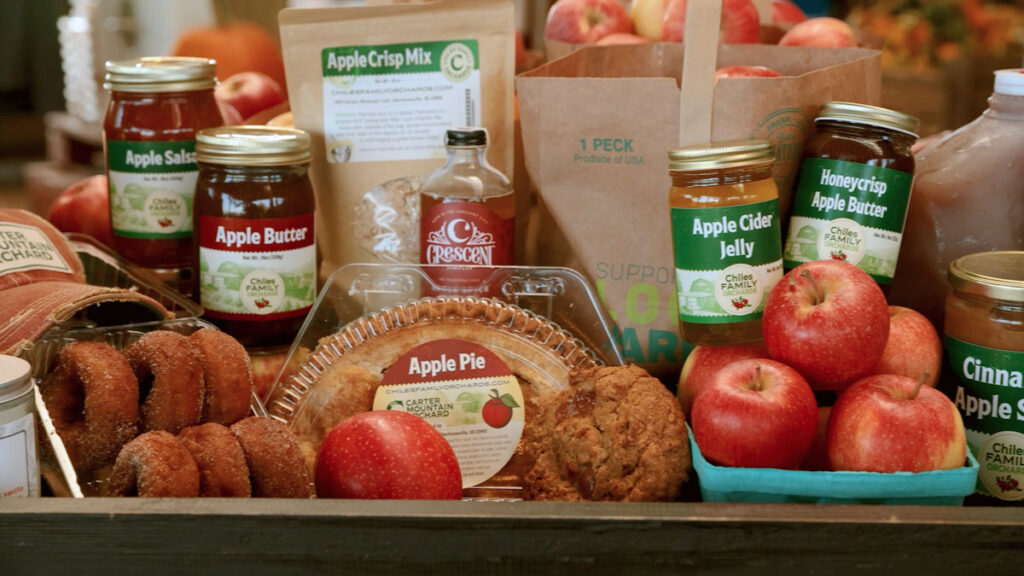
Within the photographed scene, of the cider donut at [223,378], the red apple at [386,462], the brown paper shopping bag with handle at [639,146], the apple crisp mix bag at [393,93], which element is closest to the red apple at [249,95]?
the apple crisp mix bag at [393,93]

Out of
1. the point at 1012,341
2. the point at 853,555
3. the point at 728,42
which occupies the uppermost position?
the point at 728,42

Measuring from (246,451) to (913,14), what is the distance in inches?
153

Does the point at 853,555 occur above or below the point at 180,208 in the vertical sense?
below

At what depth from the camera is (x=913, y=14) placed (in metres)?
4.04

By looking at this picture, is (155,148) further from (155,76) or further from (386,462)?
(386,462)

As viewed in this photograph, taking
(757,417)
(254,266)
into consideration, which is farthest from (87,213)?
(757,417)

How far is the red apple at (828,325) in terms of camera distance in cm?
96

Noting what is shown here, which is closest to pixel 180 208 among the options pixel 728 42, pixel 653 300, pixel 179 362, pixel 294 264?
pixel 294 264

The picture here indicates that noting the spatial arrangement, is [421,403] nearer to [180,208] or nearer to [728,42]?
[180,208]

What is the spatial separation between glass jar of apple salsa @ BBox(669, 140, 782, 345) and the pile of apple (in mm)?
38

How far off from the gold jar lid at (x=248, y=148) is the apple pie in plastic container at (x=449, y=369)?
0.64 feet

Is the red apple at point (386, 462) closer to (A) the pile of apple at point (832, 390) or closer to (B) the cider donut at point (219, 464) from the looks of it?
(B) the cider donut at point (219, 464)

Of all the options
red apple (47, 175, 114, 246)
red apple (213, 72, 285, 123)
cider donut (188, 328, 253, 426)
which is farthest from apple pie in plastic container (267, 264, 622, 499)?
red apple (213, 72, 285, 123)

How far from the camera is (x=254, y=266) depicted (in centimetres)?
124
